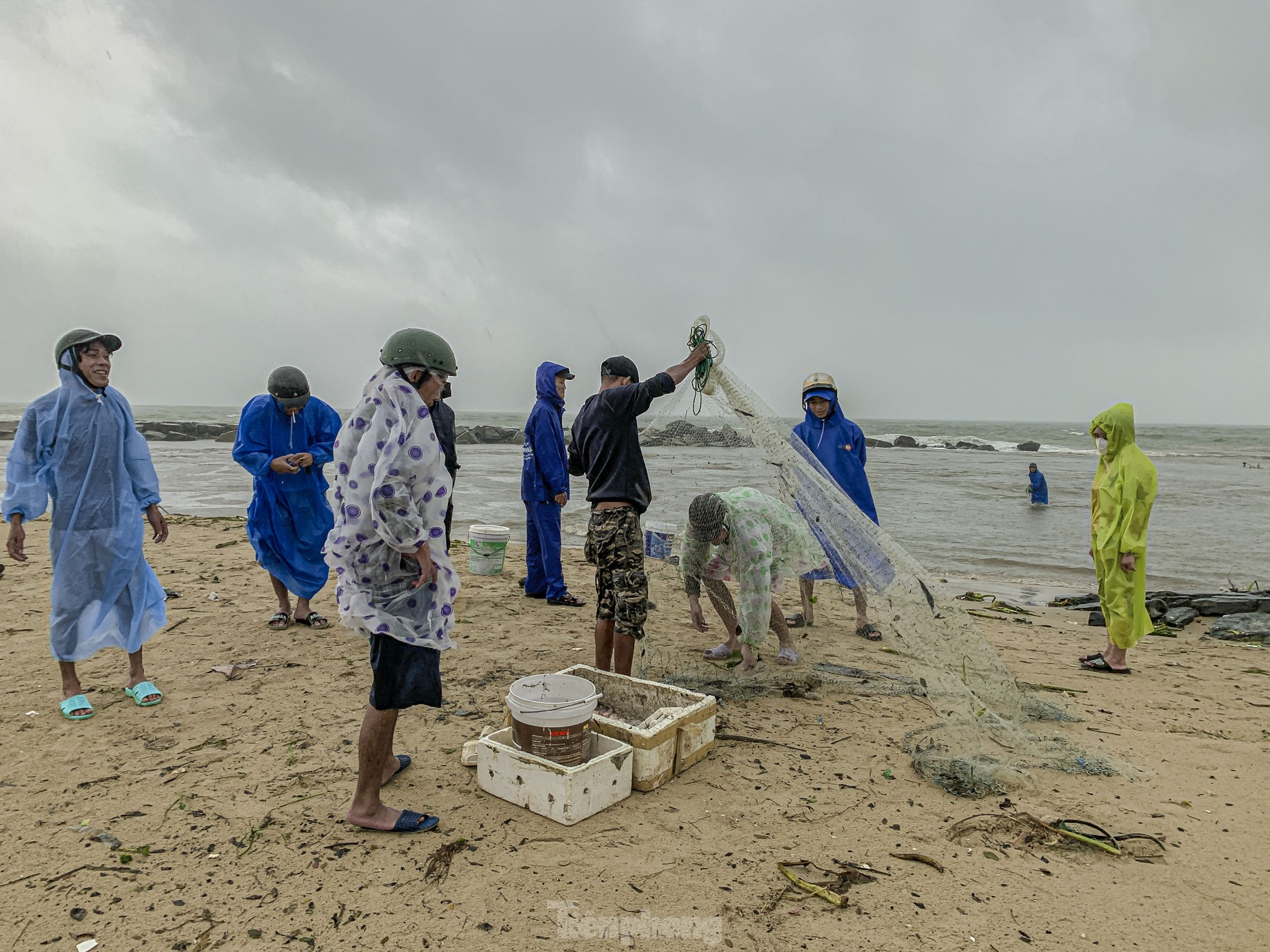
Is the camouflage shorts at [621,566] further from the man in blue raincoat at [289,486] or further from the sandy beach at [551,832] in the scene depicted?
the man in blue raincoat at [289,486]

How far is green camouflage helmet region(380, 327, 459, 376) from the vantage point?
257cm

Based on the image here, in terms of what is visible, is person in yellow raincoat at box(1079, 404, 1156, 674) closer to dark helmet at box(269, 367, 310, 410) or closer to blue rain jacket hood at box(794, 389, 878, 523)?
blue rain jacket hood at box(794, 389, 878, 523)

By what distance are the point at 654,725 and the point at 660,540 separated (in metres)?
2.22

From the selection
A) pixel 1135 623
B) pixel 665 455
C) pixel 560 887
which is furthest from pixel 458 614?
pixel 1135 623

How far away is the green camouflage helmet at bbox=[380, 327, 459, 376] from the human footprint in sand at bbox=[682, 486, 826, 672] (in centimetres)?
216

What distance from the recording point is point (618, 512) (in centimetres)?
400

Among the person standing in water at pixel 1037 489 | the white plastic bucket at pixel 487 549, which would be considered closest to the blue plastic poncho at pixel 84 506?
the white plastic bucket at pixel 487 549

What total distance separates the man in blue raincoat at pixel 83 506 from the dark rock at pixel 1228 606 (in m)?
8.90

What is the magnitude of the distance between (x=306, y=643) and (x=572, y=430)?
8.39ft

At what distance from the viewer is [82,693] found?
12.7ft

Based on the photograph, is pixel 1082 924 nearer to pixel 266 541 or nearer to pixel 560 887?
pixel 560 887

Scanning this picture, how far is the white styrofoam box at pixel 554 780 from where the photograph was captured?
283 centimetres

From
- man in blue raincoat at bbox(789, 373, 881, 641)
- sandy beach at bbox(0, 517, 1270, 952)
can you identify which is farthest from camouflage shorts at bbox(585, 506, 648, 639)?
man in blue raincoat at bbox(789, 373, 881, 641)

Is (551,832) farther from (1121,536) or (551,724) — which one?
(1121,536)
